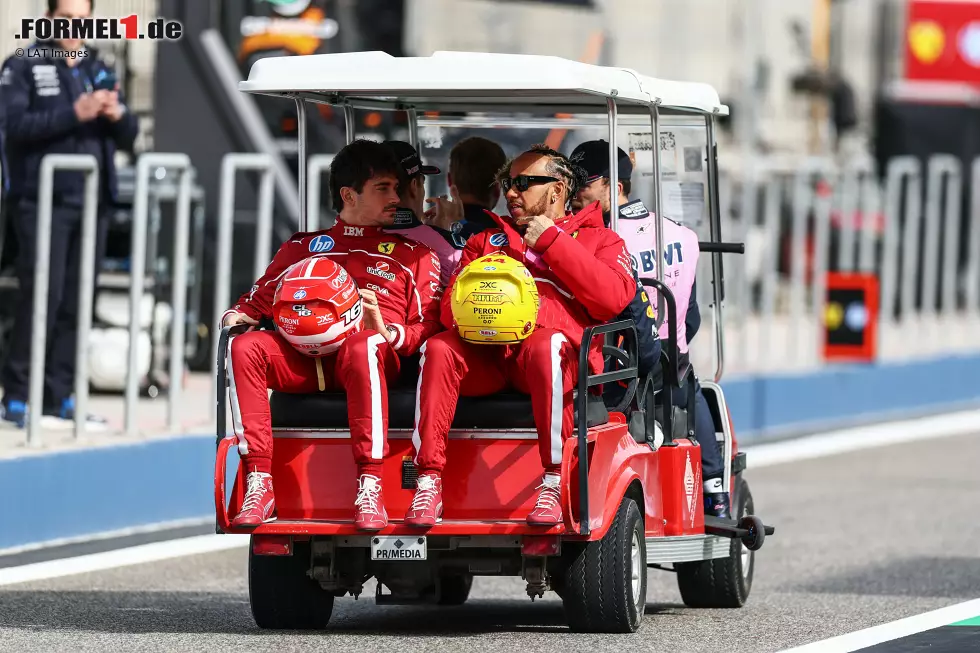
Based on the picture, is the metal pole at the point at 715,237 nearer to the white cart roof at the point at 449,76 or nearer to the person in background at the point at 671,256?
the person in background at the point at 671,256

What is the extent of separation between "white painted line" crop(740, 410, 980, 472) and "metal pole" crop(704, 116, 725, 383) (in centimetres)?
658

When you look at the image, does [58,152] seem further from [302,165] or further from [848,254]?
[848,254]

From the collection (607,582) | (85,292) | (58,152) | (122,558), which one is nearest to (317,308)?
(607,582)

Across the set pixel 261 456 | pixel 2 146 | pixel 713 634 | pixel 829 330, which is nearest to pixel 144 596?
pixel 261 456

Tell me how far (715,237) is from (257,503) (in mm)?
2961

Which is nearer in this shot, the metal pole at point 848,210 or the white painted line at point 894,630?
the white painted line at point 894,630

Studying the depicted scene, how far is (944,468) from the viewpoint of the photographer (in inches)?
698

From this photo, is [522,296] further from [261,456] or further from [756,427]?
[756,427]

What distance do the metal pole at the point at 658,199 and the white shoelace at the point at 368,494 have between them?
1638 mm

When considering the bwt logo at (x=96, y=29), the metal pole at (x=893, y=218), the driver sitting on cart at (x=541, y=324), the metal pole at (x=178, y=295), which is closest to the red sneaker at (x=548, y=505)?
the driver sitting on cart at (x=541, y=324)

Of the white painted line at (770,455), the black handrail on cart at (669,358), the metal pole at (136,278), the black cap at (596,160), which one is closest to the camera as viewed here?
the black cap at (596,160)

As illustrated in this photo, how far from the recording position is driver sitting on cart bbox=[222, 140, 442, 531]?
8.77 metres

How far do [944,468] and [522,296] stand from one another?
31.6ft

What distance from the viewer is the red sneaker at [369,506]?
342 inches
